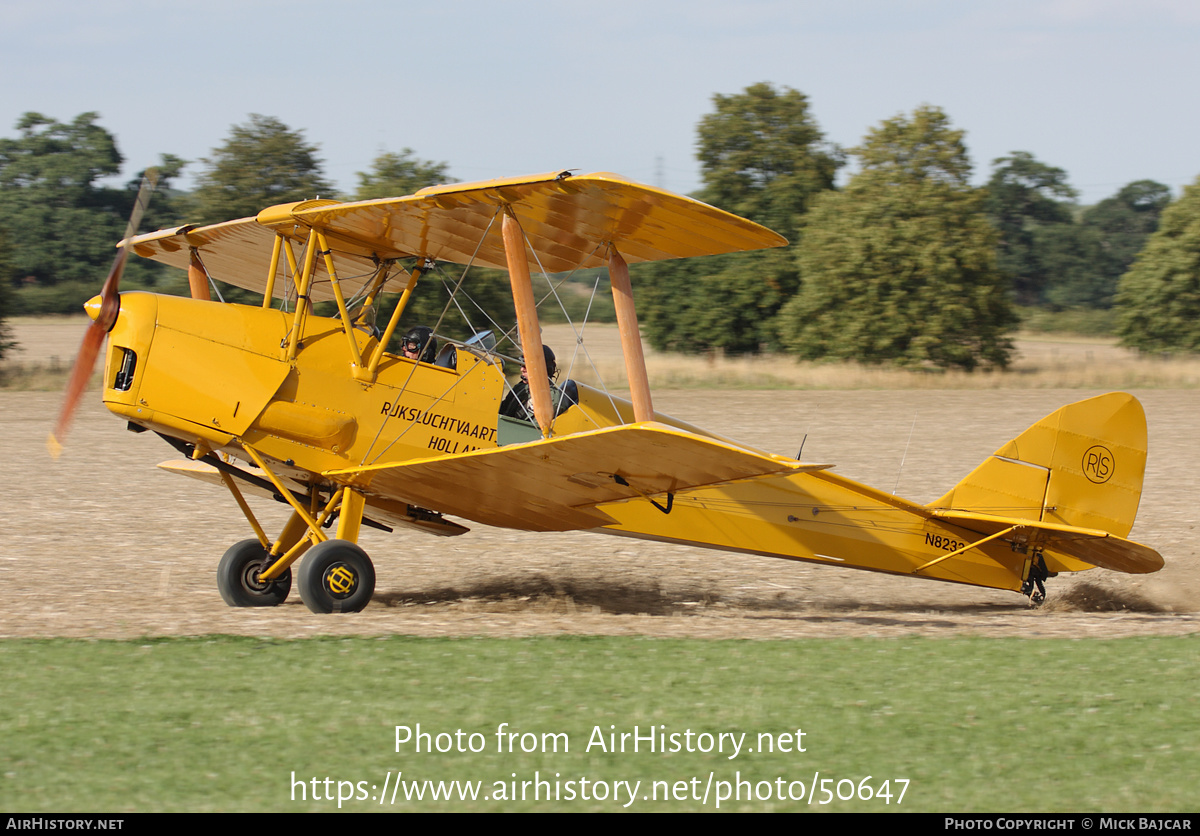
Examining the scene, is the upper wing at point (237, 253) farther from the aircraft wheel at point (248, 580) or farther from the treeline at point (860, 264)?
the treeline at point (860, 264)

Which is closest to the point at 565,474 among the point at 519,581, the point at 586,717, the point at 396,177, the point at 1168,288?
the point at 586,717


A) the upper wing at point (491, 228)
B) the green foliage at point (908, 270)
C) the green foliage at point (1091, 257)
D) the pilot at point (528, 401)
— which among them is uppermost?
the green foliage at point (1091, 257)

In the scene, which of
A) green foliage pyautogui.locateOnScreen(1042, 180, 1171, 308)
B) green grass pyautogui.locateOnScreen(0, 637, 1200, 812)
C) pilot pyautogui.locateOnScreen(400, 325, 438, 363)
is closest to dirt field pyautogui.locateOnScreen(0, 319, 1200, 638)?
green grass pyautogui.locateOnScreen(0, 637, 1200, 812)

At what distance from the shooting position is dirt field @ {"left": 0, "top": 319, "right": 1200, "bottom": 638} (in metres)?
7.73

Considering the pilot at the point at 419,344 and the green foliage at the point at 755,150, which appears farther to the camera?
the green foliage at the point at 755,150

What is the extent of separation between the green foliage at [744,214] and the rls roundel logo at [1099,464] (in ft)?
101

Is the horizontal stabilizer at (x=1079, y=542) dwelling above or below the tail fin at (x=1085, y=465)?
below

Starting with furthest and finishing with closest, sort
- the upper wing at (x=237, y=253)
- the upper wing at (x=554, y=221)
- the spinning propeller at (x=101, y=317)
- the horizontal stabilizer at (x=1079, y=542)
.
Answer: the upper wing at (x=237, y=253) → the horizontal stabilizer at (x=1079, y=542) → the spinning propeller at (x=101, y=317) → the upper wing at (x=554, y=221)

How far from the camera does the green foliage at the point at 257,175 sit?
31.2m

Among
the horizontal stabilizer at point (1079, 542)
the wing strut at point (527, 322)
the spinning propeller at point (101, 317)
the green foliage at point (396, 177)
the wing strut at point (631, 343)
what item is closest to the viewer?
the wing strut at point (527, 322)

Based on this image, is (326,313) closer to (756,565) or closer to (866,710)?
(756,565)

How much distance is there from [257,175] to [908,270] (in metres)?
20.2

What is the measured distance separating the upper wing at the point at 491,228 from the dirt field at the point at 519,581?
9.10 feet

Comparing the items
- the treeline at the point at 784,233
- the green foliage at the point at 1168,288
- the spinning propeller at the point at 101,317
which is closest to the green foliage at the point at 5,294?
the treeline at the point at 784,233
